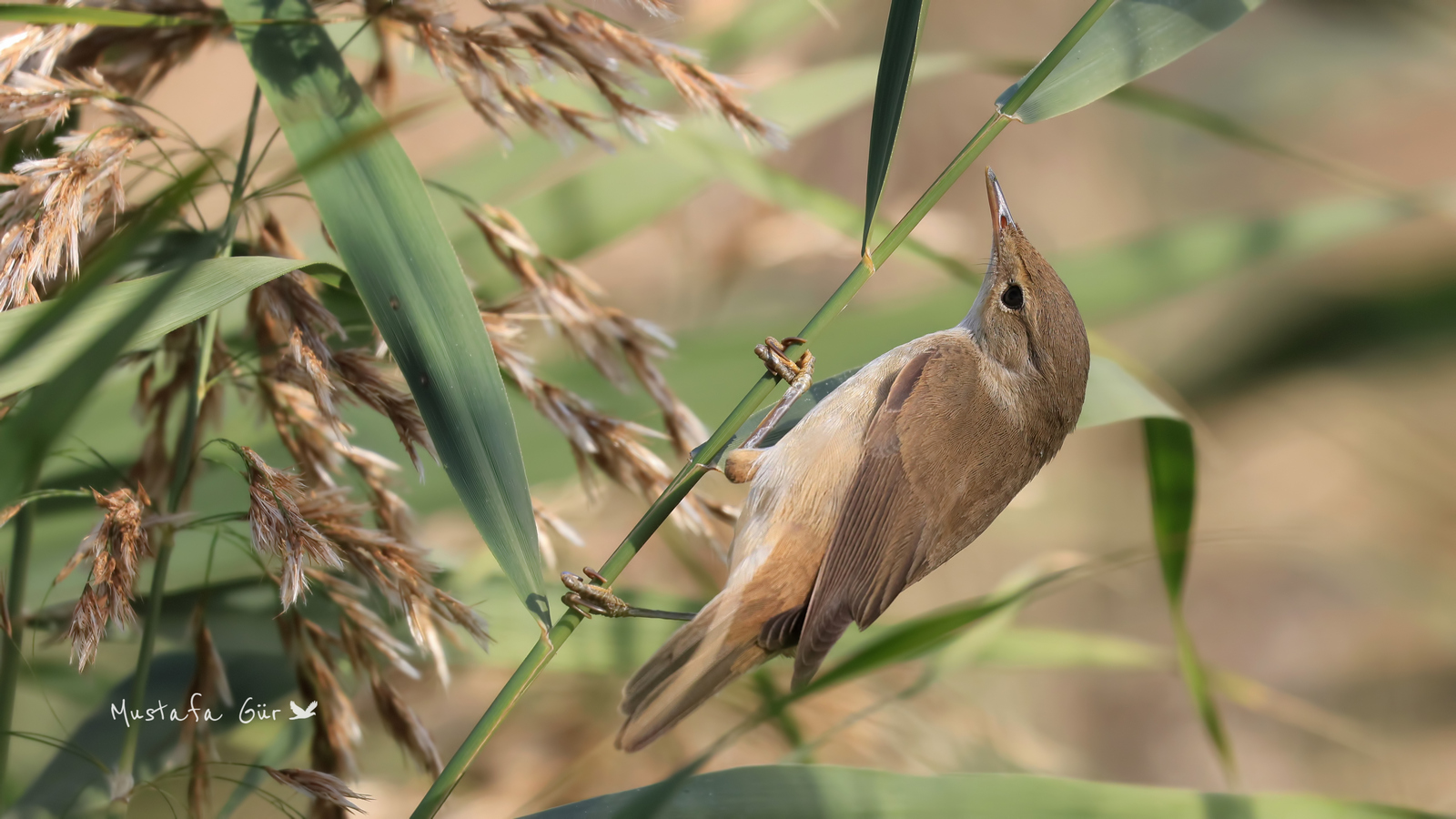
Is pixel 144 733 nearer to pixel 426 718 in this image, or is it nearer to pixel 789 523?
pixel 789 523

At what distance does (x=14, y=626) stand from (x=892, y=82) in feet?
4.58

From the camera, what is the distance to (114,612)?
38.0 inches

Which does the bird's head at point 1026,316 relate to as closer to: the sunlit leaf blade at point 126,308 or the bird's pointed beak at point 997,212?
the bird's pointed beak at point 997,212

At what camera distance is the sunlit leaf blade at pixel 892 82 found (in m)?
0.99

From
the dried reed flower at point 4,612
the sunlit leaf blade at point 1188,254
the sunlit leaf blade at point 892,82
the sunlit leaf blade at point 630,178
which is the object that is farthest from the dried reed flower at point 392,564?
the sunlit leaf blade at point 1188,254

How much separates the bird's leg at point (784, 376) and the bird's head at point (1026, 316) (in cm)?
37

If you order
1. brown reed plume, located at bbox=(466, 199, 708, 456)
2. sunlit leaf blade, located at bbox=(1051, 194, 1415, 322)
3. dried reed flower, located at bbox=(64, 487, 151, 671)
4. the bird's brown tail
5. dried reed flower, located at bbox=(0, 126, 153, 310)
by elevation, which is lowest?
the bird's brown tail

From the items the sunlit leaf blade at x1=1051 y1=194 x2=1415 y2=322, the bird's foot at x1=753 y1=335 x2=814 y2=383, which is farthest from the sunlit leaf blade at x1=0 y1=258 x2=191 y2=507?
the sunlit leaf blade at x1=1051 y1=194 x2=1415 y2=322

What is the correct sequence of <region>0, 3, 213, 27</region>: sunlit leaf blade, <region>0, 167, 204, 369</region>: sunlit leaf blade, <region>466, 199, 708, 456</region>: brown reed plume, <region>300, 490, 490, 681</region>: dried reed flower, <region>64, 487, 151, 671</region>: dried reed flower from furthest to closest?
1. <region>466, 199, 708, 456</region>: brown reed plume
2. <region>300, 490, 490, 681</region>: dried reed flower
3. <region>64, 487, 151, 671</region>: dried reed flower
4. <region>0, 3, 213, 27</region>: sunlit leaf blade
5. <region>0, 167, 204, 369</region>: sunlit leaf blade

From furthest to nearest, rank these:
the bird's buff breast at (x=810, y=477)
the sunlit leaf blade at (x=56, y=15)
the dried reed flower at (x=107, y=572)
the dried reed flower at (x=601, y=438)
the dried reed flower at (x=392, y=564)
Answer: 1. the bird's buff breast at (x=810, y=477)
2. the dried reed flower at (x=601, y=438)
3. the dried reed flower at (x=392, y=564)
4. the dried reed flower at (x=107, y=572)
5. the sunlit leaf blade at (x=56, y=15)

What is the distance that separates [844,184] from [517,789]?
11.6ft

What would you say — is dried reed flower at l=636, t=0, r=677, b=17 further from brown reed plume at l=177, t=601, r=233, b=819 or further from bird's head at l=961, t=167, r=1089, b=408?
brown reed plume at l=177, t=601, r=233, b=819

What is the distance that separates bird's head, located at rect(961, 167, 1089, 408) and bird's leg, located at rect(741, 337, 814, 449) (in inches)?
14.5

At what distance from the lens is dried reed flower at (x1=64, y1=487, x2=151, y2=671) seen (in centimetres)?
96
